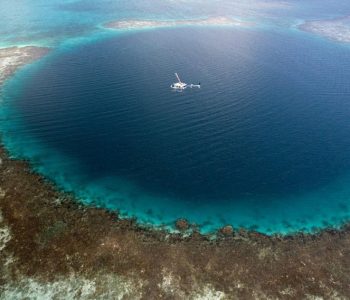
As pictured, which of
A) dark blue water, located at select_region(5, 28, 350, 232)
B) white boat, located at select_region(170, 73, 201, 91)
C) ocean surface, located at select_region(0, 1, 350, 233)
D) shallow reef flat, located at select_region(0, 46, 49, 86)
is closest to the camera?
ocean surface, located at select_region(0, 1, 350, 233)

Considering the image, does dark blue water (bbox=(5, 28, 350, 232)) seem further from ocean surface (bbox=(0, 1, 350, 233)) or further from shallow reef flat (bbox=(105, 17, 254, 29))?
shallow reef flat (bbox=(105, 17, 254, 29))

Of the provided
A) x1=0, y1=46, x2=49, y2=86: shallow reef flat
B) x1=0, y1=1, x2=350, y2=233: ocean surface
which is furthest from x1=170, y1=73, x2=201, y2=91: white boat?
x1=0, y1=46, x2=49, y2=86: shallow reef flat

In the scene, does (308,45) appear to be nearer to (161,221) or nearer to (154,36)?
(154,36)

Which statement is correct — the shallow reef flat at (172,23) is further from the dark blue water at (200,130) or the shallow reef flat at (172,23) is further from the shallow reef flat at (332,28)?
the dark blue water at (200,130)

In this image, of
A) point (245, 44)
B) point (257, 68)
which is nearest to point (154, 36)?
Result: point (245, 44)

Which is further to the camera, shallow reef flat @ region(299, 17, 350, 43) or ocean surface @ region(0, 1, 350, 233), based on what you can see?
shallow reef flat @ region(299, 17, 350, 43)

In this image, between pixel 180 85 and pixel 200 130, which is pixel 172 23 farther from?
pixel 200 130

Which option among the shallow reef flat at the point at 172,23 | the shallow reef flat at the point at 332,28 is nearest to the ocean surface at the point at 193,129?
the shallow reef flat at the point at 332,28
